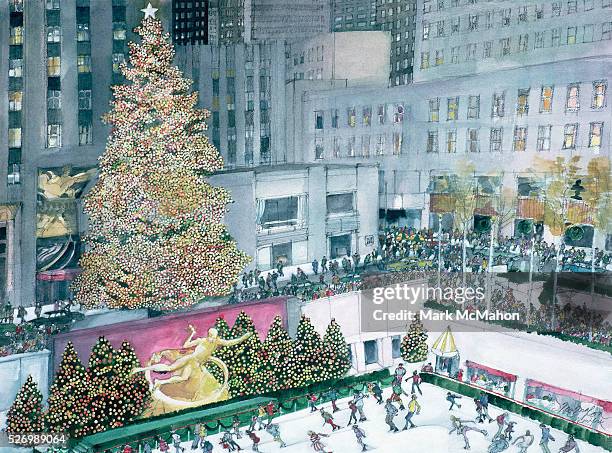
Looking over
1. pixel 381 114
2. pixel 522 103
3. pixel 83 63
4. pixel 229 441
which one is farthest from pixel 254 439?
pixel 522 103

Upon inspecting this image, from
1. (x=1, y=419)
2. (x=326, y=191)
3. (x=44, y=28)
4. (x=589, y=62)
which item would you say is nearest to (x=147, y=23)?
(x=44, y=28)

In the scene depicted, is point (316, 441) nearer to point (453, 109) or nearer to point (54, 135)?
point (54, 135)

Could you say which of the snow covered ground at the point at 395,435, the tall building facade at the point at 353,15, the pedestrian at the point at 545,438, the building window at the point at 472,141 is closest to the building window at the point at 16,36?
the tall building facade at the point at 353,15

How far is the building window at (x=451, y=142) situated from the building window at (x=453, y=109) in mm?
448

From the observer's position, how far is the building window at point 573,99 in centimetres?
2433

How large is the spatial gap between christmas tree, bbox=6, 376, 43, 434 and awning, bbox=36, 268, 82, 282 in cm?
259

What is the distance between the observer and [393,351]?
81.1ft

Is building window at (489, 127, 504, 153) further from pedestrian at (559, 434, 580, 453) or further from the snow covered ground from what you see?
pedestrian at (559, 434, 580, 453)

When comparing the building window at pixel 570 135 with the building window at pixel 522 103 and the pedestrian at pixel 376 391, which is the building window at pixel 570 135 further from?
the pedestrian at pixel 376 391

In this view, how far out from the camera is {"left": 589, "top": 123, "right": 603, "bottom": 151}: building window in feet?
78.8

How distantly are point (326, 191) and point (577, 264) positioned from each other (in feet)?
26.0

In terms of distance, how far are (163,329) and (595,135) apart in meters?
13.8

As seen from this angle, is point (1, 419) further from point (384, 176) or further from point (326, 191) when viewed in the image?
point (384, 176)

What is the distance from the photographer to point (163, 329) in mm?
21375
